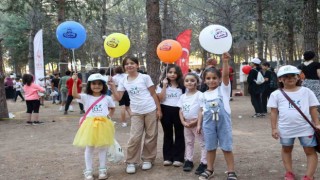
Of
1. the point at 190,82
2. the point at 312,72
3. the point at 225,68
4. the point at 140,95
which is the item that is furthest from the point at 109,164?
the point at 312,72

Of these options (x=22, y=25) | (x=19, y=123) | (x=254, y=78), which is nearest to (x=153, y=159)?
(x=254, y=78)

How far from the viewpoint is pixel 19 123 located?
33.9ft

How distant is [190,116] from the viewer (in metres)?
4.76

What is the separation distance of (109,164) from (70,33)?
7.29ft

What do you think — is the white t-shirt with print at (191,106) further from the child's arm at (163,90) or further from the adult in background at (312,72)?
the adult in background at (312,72)

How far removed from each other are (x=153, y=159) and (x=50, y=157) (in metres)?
2.03

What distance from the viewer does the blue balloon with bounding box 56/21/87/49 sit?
5.75 meters

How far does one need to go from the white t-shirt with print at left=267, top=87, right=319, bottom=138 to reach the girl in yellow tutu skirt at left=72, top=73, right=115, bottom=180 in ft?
7.22

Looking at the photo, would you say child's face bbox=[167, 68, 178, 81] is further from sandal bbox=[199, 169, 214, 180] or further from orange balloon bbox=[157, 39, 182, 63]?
sandal bbox=[199, 169, 214, 180]

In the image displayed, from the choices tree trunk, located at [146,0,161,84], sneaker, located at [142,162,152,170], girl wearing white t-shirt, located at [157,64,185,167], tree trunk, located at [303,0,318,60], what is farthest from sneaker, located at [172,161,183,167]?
tree trunk, located at [303,0,318,60]

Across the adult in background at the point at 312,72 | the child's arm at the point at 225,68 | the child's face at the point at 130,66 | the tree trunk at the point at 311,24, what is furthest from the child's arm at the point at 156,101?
the tree trunk at the point at 311,24

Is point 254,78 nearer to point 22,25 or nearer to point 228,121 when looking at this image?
point 228,121

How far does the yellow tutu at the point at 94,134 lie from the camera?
4.51 meters

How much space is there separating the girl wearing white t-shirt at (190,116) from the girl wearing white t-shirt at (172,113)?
0.17m
